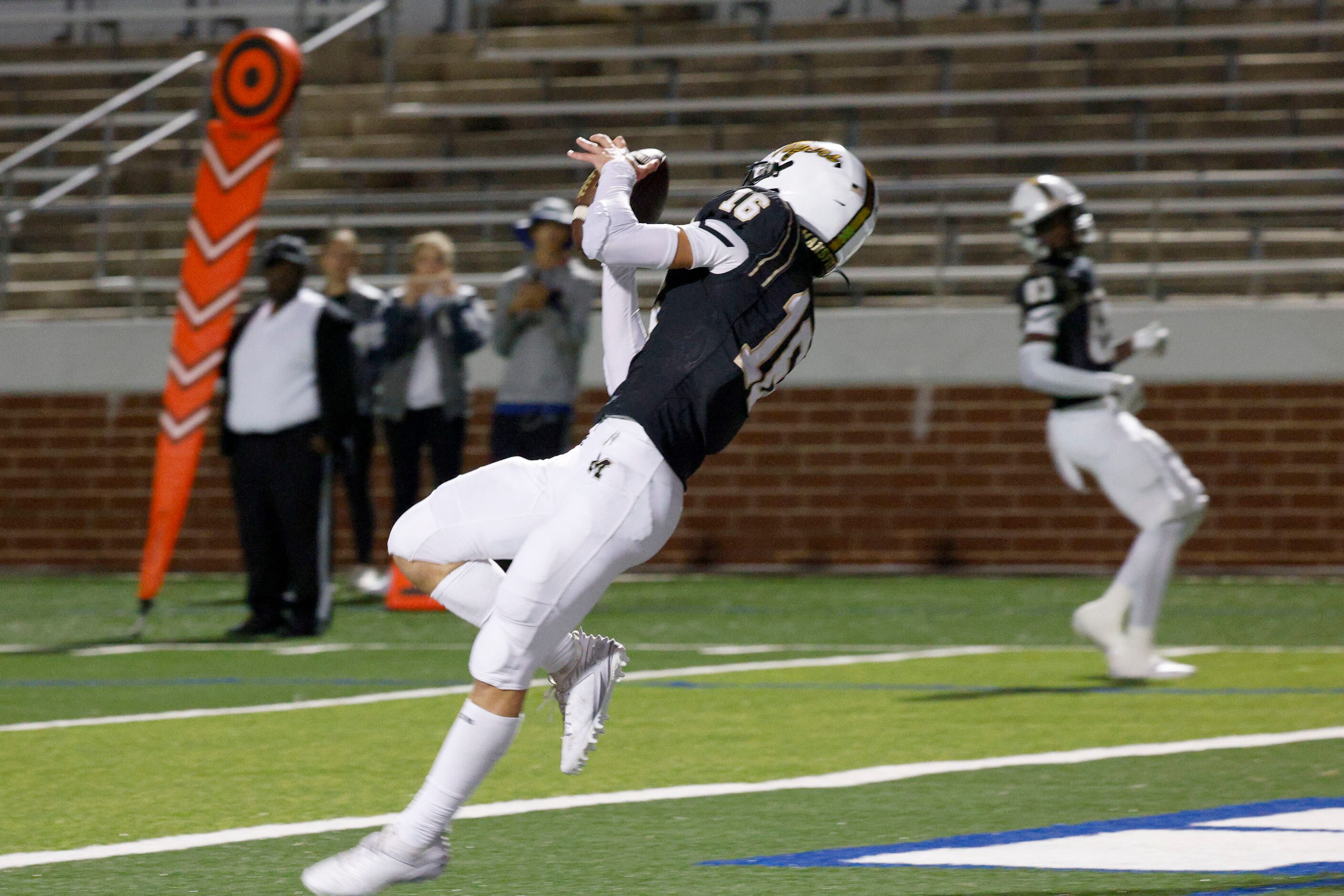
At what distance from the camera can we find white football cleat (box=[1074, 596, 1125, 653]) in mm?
8500

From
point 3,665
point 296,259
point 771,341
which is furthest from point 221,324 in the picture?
point 771,341

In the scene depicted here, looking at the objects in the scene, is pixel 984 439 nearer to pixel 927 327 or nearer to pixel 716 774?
pixel 927 327

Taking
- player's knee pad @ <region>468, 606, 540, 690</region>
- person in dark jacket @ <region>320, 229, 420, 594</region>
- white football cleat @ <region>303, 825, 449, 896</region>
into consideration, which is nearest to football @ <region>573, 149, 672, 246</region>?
player's knee pad @ <region>468, 606, 540, 690</region>

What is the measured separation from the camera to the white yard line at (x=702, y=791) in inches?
203

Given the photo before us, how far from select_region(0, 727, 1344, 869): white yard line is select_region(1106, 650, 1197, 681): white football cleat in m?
1.38

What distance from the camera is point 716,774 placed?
631 cm

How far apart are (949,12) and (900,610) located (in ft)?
26.2

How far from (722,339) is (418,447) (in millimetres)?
7906

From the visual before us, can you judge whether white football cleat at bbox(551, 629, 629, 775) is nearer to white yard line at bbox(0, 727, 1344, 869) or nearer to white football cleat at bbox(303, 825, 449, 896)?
white football cleat at bbox(303, 825, 449, 896)

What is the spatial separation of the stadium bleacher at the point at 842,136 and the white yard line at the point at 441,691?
5.20m

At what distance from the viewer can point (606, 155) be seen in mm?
4723

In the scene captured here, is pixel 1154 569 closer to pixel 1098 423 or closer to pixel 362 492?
pixel 1098 423

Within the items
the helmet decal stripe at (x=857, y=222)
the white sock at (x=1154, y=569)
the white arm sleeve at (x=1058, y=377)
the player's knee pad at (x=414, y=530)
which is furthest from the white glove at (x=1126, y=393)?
the player's knee pad at (x=414, y=530)

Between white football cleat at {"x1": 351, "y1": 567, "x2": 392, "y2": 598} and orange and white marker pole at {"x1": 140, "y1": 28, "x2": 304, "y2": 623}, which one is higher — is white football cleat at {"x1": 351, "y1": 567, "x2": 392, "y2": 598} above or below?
below
